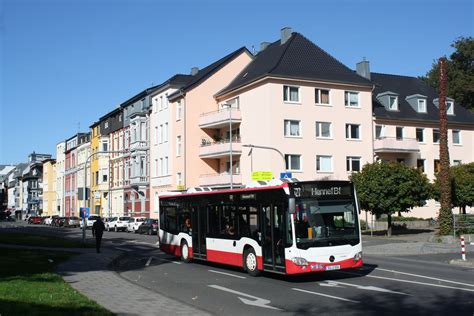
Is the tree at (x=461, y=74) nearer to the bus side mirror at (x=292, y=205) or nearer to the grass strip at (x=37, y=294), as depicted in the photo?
the bus side mirror at (x=292, y=205)

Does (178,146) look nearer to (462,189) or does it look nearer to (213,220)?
(462,189)

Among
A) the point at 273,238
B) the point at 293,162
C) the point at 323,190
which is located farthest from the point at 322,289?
the point at 293,162

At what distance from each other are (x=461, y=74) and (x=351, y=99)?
87.0ft

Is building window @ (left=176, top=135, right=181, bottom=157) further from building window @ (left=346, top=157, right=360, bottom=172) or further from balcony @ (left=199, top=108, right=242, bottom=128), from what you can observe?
building window @ (left=346, top=157, right=360, bottom=172)

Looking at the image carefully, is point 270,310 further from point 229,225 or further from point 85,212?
point 85,212

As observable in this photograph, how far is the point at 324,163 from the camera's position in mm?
50781

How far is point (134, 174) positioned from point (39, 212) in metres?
74.8

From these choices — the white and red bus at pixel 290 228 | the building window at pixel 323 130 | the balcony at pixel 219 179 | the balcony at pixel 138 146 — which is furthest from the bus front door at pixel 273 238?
the balcony at pixel 138 146

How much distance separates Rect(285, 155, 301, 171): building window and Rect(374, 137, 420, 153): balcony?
8.38 metres

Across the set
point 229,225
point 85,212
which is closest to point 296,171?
point 85,212

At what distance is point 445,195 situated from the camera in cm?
3350

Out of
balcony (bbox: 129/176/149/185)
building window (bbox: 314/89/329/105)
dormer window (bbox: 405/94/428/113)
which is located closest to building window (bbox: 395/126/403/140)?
dormer window (bbox: 405/94/428/113)

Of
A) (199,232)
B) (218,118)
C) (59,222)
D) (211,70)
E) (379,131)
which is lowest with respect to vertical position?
(59,222)

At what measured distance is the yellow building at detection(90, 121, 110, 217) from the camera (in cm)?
8225
